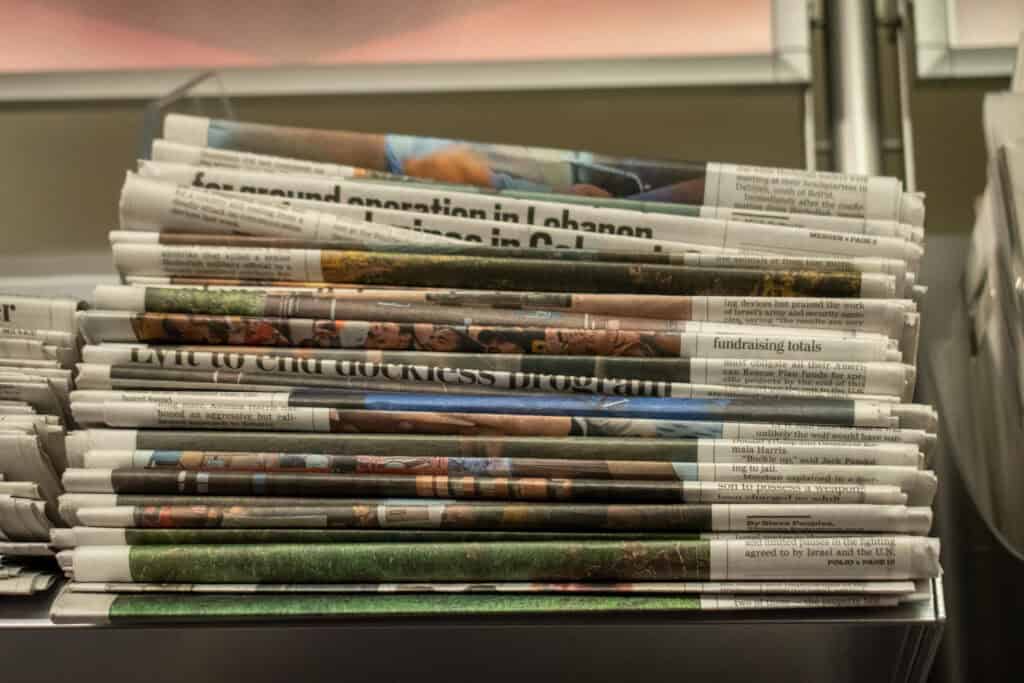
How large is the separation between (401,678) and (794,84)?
2.36 feet

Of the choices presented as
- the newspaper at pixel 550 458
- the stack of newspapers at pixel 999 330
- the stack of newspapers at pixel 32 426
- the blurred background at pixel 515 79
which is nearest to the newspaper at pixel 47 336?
the stack of newspapers at pixel 32 426

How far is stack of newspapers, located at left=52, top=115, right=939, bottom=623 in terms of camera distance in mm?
596

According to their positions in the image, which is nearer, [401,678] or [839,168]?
[401,678]

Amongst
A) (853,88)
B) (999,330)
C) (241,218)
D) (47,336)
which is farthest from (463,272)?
(853,88)

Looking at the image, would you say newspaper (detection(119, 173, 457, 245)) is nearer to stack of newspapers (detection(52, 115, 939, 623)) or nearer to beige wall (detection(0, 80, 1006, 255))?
stack of newspapers (detection(52, 115, 939, 623))

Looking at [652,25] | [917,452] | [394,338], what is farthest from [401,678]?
[652,25]

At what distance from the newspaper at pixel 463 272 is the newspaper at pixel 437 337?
35 mm

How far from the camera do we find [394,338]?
65 cm

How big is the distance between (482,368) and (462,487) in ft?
0.26

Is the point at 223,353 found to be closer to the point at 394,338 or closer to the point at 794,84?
the point at 394,338

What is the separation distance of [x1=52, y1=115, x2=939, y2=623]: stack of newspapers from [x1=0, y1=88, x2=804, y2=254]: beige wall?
390 millimetres

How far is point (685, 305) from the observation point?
65 cm

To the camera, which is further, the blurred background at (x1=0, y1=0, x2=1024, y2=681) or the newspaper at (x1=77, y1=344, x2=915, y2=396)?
the blurred background at (x1=0, y1=0, x2=1024, y2=681)

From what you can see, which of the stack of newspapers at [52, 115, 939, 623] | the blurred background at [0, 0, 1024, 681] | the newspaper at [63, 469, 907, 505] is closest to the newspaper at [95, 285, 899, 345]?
the stack of newspapers at [52, 115, 939, 623]
